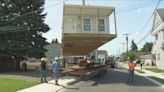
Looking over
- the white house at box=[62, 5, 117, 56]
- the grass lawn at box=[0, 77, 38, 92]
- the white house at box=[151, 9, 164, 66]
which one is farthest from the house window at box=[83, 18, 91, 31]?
the white house at box=[151, 9, 164, 66]

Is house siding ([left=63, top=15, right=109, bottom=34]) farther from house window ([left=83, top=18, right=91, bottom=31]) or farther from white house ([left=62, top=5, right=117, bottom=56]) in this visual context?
house window ([left=83, top=18, right=91, bottom=31])

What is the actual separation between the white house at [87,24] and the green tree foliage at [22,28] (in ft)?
32.1

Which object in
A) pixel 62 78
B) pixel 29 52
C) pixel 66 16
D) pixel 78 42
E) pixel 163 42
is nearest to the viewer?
pixel 62 78

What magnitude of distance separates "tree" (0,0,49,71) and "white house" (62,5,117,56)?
385 inches

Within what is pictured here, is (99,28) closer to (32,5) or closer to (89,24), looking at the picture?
(89,24)

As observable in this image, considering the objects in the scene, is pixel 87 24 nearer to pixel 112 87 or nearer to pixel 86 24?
pixel 86 24

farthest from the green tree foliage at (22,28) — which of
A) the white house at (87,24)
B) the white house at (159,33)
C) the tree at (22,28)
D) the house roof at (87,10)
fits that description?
the white house at (159,33)

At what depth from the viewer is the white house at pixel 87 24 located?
32875 millimetres

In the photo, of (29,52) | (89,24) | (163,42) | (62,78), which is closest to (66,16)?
(89,24)

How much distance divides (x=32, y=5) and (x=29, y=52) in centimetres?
579

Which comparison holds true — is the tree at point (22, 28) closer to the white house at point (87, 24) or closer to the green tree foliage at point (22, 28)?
the green tree foliage at point (22, 28)

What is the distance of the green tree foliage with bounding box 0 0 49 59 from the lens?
145ft

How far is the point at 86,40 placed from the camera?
1384 inches

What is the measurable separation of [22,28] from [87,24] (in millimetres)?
12527
